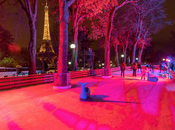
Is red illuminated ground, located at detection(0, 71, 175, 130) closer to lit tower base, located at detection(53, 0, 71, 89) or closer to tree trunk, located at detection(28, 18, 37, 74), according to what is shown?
lit tower base, located at detection(53, 0, 71, 89)

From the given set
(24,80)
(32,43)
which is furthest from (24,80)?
(32,43)

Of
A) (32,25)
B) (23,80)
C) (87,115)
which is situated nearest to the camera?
(87,115)

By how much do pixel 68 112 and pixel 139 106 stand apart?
3126 mm

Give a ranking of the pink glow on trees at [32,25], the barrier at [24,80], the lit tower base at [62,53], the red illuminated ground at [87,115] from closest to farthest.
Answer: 1. the red illuminated ground at [87,115]
2. the barrier at [24,80]
3. the lit tower base at [62,53]
4. the pink glow on trees at [32,25]

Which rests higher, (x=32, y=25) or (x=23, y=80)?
(x=32, y=25)

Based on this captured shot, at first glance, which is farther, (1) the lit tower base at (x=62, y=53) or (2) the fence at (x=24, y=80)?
(1) the lit tower base at (x=62, y=53)

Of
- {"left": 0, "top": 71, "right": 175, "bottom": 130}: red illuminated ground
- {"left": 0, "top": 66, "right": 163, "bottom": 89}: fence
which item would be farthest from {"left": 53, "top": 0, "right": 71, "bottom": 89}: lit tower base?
{"left": 0, "top": 71, "right": 175, "bottom": 130}: red illuminated ground

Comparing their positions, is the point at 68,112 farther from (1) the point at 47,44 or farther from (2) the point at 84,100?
(1) the point at 47,44

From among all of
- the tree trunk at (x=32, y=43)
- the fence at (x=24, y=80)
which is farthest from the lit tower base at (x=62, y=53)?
the tree trunk at (x=32, y=43)

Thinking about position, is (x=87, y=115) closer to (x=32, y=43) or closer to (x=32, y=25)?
(x=32, y=43)

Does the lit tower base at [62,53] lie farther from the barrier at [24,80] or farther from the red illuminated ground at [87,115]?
the red illuminated ground at [87,115]

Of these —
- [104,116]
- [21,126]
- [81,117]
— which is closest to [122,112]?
[104,116]

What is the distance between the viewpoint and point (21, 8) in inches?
498

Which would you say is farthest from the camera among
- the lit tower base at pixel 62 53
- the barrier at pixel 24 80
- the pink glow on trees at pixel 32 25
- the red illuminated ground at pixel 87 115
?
the pink glow on trees at pixel 32 25
